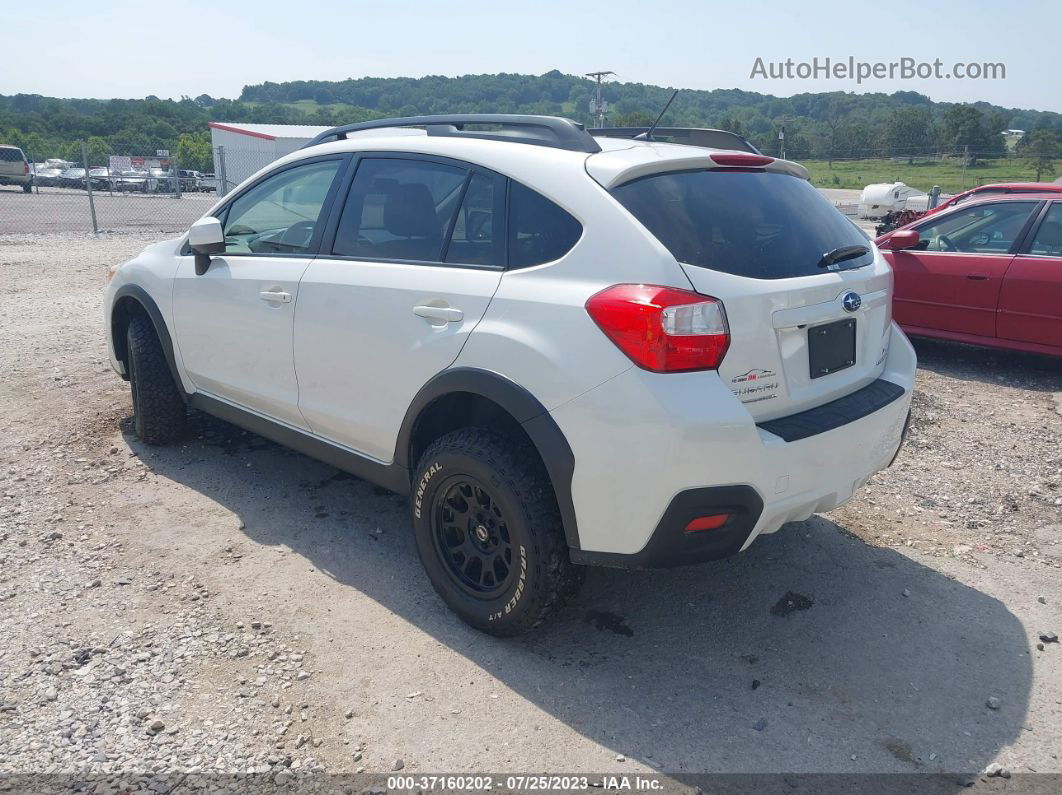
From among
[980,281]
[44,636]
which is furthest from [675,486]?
[980,281]

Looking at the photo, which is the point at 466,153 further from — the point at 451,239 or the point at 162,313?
the point at 162,313

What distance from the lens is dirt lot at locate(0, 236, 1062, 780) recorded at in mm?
2721

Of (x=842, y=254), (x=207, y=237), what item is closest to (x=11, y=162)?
(x=207, y=237)

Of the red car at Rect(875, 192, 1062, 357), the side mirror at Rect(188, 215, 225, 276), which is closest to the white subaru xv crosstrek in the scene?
the side mirror at Rect(188, 215, 225, 276)

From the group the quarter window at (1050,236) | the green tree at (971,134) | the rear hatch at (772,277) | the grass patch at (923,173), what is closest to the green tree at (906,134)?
the grass patch at (923,173)

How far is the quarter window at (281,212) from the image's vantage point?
4.04 m

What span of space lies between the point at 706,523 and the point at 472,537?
0.94 metres

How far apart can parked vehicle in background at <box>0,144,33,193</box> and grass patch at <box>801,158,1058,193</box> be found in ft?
99.1

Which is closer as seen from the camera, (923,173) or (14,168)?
(14,168)

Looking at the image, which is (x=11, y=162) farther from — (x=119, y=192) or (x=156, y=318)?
(x=156, y=318)

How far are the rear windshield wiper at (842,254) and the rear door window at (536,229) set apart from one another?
0.98 meters

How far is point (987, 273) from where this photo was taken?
7.19 m

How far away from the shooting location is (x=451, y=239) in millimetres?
3377

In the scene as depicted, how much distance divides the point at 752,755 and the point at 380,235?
2.44 m
